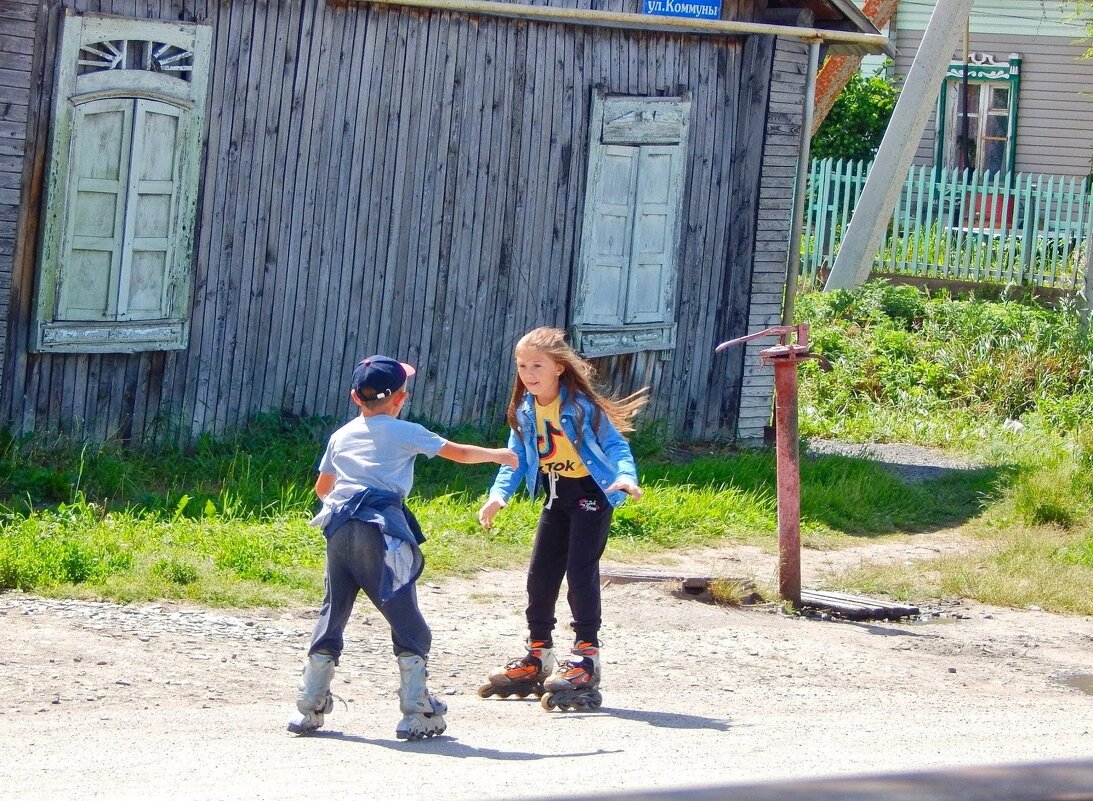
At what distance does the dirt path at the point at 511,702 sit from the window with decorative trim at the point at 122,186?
275cm

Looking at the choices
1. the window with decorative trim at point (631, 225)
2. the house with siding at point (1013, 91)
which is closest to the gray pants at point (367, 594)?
the window with decorative trim at point (631, 225)

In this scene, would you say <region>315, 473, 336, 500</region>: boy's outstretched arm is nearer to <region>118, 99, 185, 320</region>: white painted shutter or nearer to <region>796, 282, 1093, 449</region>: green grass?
<region>118, 99, 185, 320</region>: white painted shutter

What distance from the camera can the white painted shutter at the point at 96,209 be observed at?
27.1 ft

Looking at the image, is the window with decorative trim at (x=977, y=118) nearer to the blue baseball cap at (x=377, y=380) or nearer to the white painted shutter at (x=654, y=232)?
the white painted shutter at (x=654, y=232)

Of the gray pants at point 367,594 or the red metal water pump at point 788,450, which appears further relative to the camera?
the red metal water pump at point 788,450

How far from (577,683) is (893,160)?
13.0m

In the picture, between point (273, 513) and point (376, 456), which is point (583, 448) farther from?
point (273, 513)

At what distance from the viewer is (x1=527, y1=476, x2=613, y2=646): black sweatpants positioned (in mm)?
5102

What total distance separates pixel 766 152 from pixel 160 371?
4957mm

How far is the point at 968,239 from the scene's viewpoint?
16969 millimetres

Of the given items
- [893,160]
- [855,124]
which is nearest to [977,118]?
[855,124]

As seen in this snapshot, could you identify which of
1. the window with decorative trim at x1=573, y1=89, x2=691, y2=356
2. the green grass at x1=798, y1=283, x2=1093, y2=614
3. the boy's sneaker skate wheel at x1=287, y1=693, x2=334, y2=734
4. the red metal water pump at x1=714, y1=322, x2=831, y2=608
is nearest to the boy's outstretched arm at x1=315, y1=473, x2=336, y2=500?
the boy's sneaker skate wheel at x1=287, y1=693, x2=334, y2=734

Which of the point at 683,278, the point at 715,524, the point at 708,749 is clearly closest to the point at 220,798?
the point at 708,749

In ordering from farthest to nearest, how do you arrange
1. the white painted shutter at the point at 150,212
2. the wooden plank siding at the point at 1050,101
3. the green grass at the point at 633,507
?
the wooden plank siding at the point at 1050,101 < the white painted shutter at the point at 150,212 < the green grass at the point at 633,507
